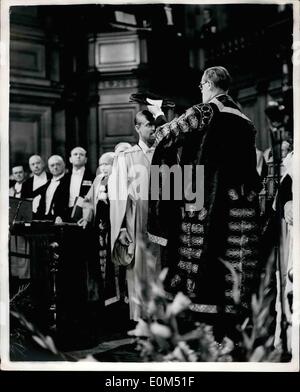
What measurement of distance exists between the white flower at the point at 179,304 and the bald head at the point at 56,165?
0.87 metres

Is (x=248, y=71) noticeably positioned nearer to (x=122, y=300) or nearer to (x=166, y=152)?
(x=166, y=152)

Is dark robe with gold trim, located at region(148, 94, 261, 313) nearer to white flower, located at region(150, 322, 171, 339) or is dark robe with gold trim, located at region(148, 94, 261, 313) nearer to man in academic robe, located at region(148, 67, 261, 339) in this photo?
man in academic robe, located at region(148, 67, 261, 339)

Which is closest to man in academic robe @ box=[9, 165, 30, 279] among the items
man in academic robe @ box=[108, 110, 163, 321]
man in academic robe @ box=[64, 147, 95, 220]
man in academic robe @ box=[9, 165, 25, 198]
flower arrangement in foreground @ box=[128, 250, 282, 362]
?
man in academic robe @ box=[9, 165, 25, 198]

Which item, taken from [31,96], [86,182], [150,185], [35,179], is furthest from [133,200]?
[31,96]

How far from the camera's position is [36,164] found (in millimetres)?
2783

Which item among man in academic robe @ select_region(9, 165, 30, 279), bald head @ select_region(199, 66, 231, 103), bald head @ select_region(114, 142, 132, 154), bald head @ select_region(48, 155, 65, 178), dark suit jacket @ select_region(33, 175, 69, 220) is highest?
bald head @ select_region(199, 66, 231, 103)

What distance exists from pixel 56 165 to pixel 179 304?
0.94 m

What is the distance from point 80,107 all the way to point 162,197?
63 centimetres

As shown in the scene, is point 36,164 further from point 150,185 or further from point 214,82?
point 214,82

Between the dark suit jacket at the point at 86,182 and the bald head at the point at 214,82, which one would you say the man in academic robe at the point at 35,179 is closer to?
the dark suit jacket at the point at 86,182

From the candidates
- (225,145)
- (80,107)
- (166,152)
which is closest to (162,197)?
(166,152)

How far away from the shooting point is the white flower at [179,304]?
8.83 ft

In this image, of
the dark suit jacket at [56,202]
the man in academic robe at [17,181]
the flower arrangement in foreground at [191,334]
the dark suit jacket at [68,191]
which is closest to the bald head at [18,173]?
the man in academic robe at [17,181]

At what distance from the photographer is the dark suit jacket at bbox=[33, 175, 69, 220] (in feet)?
9.08
